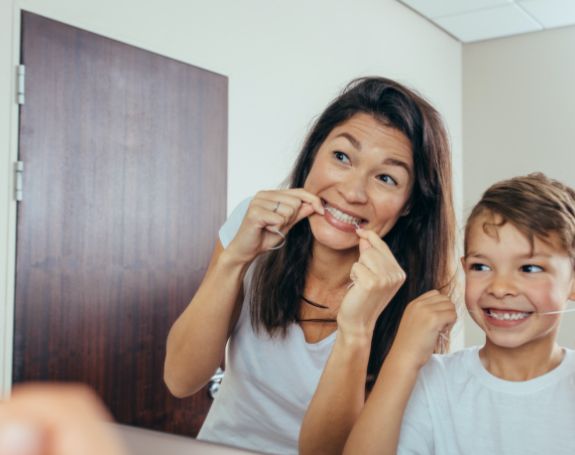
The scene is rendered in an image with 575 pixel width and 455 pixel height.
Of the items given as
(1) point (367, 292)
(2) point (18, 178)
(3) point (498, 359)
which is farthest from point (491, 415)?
(2) point (18, 178)

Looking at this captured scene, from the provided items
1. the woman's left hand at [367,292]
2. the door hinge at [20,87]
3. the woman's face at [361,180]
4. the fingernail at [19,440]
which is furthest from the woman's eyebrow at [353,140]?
the fingernail at [19,440]

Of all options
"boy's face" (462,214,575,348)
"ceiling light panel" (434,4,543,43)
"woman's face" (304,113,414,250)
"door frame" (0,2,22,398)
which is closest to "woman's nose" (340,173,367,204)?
"woman's face" (304,113,414,250)

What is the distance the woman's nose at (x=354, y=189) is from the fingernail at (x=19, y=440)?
0.42m

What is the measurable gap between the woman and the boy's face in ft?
0.19

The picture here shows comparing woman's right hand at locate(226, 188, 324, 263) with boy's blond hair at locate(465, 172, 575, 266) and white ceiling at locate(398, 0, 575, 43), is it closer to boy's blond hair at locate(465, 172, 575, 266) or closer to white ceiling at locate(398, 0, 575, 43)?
boy's blond hair at locate(465, 172, 575, 266)

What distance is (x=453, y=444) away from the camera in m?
0.49

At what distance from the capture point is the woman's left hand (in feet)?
1.49

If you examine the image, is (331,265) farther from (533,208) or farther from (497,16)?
(497,16)

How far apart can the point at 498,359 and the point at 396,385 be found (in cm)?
13

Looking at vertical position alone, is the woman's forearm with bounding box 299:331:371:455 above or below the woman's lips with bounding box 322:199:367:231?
below

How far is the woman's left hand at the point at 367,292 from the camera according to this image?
1.49 ft

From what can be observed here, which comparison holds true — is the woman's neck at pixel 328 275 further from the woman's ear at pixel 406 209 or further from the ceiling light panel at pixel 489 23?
the ceiling light panel at pixel 489 23

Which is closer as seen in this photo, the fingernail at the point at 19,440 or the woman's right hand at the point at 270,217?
the fingernail at the point at 19,440

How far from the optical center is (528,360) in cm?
50
